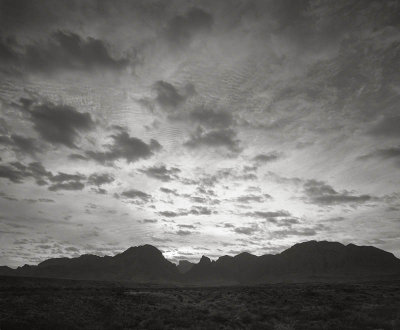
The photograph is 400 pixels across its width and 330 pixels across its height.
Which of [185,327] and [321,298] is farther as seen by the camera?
[321,298]

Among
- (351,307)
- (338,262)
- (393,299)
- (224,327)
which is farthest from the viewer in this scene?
(338,262)

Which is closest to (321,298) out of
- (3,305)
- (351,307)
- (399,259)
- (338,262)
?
(351,307)

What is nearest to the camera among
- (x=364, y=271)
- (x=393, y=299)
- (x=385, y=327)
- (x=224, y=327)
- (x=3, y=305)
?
(x=385, y=327)

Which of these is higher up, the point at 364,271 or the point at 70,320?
the point at 364,271

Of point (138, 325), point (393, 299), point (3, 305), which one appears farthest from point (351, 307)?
point (3, 305)

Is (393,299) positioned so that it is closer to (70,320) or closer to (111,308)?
(111,308)

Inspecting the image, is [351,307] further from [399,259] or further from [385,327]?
[399,259]

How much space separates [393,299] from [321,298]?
7.69 metres

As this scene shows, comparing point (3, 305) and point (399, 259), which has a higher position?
point (399, 259)

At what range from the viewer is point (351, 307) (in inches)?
1106

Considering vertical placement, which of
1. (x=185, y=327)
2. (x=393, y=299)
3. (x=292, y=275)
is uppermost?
(x=292, y=275)

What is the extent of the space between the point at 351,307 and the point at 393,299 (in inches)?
326

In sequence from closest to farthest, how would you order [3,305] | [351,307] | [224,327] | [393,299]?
[224,327]
[3,305]
[351,307]
[393,299]

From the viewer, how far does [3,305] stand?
25.3m
